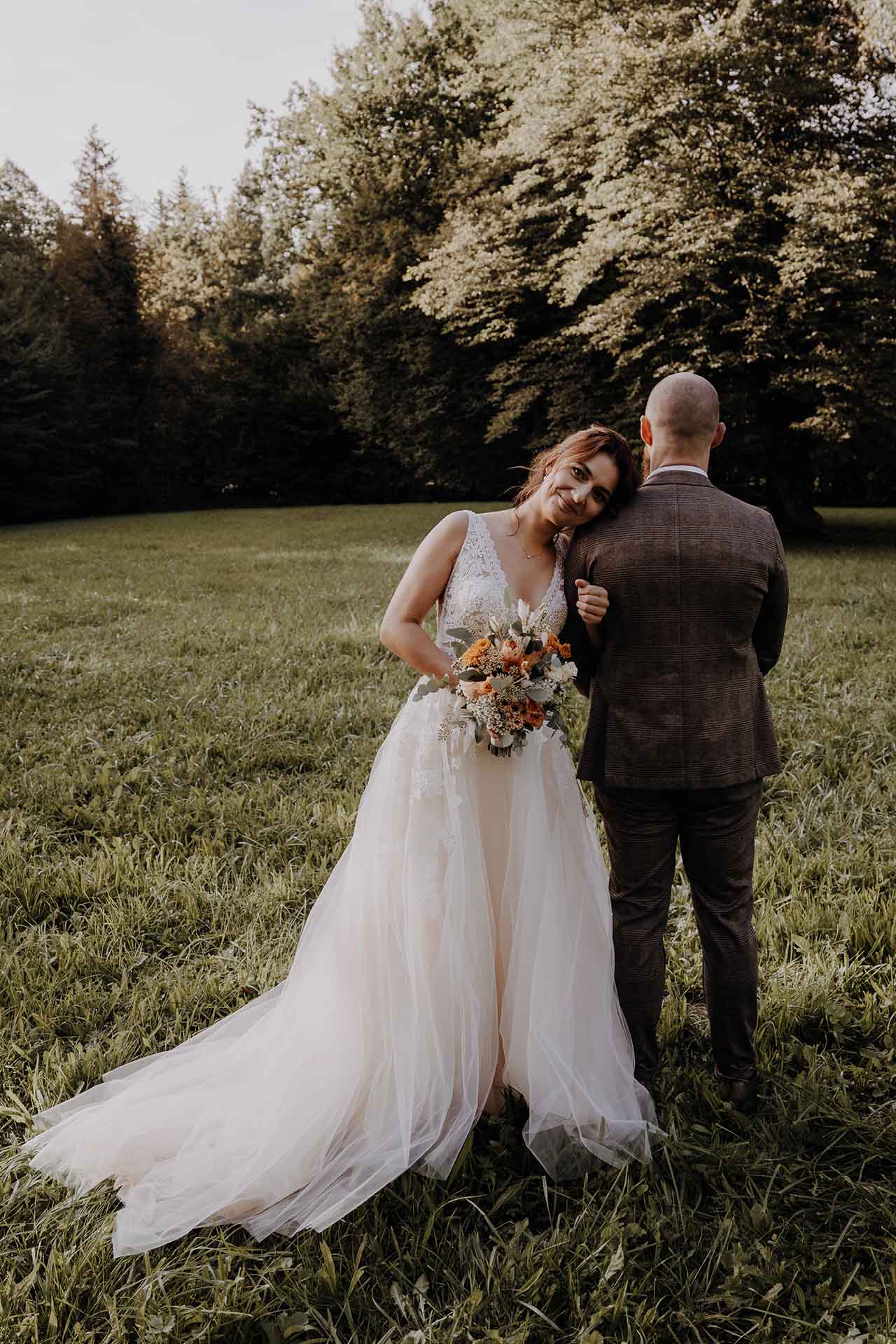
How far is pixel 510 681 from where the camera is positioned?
2.63 metres

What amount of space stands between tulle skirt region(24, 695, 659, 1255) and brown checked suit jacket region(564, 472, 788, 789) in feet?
1.16

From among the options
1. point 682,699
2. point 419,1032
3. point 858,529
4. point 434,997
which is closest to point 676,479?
point 682,699

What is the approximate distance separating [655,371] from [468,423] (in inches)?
332

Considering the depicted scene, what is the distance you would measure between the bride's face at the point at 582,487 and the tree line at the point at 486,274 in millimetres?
12885

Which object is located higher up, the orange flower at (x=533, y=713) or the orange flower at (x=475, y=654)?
the orange flower at (x=475, y=654)

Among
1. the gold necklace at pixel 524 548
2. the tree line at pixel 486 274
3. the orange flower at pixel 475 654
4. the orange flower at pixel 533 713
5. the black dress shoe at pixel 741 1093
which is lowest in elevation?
the black dress shoe at pixel 741 1093

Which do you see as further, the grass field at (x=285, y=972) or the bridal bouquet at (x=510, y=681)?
the bridal bouquet at (x=510, y=681)

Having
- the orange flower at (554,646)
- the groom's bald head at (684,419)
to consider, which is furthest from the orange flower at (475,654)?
the groom's bald head at (684,419)

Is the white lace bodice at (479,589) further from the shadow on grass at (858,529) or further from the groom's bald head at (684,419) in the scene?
the shadow on grass at (858,529)

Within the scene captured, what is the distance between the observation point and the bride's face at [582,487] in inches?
108

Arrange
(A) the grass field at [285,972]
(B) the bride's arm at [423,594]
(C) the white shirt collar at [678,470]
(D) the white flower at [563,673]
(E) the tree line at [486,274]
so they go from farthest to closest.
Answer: (E) the tree line at [486,274] < (B) the bride's arm at [423,594] < (C) the white shirt collar at [678,470] < (D) the white flower at [563,673] < (A) the grass field at [285,972]

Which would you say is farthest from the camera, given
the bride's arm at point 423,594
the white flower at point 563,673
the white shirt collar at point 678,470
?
the bride's arm at point 423,594

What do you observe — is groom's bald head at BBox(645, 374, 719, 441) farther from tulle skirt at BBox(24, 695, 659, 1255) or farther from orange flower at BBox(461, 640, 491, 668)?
tulle skirt at BBox(24, 695, 659, 1255)

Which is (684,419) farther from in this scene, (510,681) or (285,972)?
(285,972)
